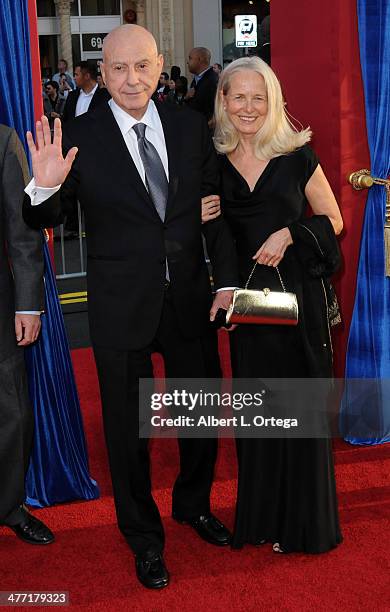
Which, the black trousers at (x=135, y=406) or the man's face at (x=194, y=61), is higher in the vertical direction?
the man's face at (x=194, y=61)

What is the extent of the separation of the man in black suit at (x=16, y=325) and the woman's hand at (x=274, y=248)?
83 cm

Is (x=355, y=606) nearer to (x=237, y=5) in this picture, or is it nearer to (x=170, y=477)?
(x=170, y=477)

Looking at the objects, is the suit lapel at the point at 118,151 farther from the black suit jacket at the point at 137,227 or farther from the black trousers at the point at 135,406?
the black trousers at the point at 135,406

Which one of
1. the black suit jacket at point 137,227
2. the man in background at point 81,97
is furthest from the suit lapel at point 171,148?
the man in background at point 81,97

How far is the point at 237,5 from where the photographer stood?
24531 mm

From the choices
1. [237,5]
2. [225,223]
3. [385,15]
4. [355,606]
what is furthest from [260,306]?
[237,5]

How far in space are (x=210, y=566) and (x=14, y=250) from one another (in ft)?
4.50

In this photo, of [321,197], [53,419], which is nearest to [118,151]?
[321,197]

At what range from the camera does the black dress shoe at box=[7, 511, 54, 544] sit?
125 inches

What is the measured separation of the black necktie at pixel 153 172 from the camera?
107 inches

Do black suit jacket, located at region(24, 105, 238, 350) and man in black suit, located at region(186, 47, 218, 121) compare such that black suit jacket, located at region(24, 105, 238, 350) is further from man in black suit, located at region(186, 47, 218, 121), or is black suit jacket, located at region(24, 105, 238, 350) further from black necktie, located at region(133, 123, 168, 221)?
man in black suit, located at region(186, 47, 218, 121)

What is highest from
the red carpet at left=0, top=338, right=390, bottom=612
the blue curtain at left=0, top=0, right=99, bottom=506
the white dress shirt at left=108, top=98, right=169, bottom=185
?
the white dress shirt at left=108, top=98, right=169, bottom=185
